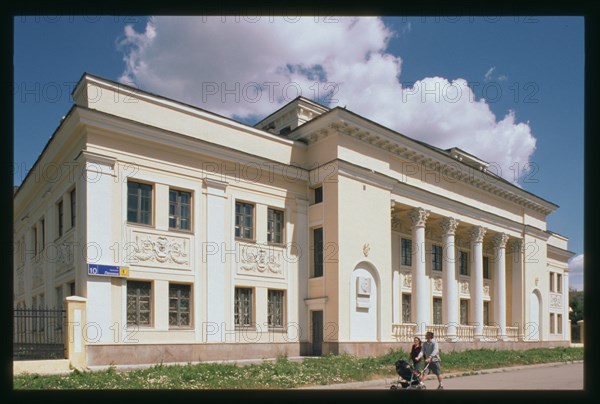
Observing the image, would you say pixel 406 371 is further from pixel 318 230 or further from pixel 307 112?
pixel 307 112

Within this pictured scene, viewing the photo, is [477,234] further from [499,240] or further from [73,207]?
[73,207]

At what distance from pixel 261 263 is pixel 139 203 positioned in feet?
19.2

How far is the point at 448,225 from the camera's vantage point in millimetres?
32125

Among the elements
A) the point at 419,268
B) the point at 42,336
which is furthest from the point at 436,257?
the point at 42,336

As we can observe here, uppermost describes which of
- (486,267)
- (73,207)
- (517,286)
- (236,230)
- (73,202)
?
(73,202)

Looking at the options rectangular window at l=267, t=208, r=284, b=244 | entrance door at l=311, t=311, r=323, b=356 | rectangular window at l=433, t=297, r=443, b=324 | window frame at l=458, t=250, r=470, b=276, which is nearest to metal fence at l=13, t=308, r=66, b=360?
rectangular window at l=267, t=208, r=284, b=244

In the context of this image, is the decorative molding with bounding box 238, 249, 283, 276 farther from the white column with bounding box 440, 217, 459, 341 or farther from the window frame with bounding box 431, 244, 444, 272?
the window frame with bounding box 431, 244, 444, 272

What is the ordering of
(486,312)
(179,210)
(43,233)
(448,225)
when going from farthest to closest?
(486,312) → (448,225) → (43,233) → (179,210)

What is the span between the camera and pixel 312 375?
17.5 meters

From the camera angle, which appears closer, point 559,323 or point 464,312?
point 464,312

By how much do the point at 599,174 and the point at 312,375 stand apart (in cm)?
1357

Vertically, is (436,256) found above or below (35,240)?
below

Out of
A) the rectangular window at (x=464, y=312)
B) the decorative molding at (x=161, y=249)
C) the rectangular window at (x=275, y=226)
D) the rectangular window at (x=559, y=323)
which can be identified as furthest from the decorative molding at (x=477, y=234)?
the decorative molding at (x=161, y=249)

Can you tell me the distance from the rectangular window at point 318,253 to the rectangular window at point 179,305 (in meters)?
6.22
